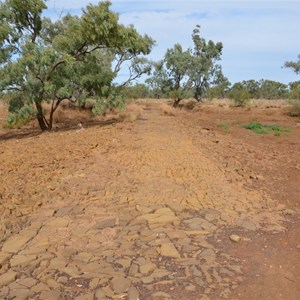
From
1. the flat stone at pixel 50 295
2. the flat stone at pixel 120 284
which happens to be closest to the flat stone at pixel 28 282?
the flat stone at pixel 50 295

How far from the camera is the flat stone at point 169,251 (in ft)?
14.1

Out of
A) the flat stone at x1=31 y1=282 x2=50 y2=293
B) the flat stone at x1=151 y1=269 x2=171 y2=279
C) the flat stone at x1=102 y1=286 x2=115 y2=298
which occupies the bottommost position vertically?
the flat stone at x1=151 y1=269 x2=171 y2=279

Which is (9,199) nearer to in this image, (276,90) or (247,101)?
(247,101)

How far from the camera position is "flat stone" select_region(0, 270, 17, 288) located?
379cm

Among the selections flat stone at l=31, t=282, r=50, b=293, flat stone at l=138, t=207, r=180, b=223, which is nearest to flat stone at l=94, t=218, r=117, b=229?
flat stone at l=138, t=207, r=180, b=223

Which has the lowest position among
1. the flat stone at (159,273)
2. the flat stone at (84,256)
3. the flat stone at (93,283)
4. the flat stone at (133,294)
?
the flat stone at (133,294)

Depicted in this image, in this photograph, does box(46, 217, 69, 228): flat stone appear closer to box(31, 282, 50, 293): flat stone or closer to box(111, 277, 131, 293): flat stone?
box(31, 282, 50, 293): flat stone

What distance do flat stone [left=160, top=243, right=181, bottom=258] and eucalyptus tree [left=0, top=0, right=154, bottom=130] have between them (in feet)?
29.4

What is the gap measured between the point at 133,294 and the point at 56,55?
10.4 metres

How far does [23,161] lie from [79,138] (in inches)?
124

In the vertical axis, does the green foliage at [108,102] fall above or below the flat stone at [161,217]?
above

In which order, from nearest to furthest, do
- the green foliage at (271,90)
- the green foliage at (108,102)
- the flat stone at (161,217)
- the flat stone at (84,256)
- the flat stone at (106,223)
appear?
the flat stone at (84,256)
the flat stone at (106,223)
the flat stone at (161,217)
the green foliage at (108,102)
the green foliage at (271,90)

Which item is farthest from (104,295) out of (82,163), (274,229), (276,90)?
(276,90)

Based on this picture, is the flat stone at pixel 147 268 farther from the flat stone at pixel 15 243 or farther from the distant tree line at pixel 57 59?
the distant tree line at pixel 57 59
